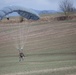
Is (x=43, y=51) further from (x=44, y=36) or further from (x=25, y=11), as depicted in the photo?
(x=44, y=36)

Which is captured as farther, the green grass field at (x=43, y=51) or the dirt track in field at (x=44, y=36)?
the dirt track in field at (x=44, y=36)

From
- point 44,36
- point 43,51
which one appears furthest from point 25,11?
point 44,36

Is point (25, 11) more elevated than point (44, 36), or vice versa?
point (25, 11)

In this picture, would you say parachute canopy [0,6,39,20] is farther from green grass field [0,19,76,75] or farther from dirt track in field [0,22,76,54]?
dirt track in field [0,22,76,54]

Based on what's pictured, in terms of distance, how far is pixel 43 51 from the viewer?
3005 cm

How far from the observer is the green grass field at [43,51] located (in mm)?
19609

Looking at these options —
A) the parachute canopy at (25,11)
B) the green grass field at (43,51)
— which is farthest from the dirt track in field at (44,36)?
the parachute canopy at (25,11)

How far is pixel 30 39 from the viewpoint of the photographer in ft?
133

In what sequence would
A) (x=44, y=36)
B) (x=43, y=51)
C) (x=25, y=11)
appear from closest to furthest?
(x=25, y=11) → (x=43, y=51) → (x=44, y=36)

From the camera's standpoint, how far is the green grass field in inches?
772

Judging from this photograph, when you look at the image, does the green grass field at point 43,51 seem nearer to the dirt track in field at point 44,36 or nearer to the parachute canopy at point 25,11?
the dirt track in field at point 44,36

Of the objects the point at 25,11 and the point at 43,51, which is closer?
the point at 25,11

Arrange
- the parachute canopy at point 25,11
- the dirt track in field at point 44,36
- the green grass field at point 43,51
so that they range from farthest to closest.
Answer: the dirt track in field at point 44,36 < the green grass field at point 43,51 < the parachute canopy at point 25,11

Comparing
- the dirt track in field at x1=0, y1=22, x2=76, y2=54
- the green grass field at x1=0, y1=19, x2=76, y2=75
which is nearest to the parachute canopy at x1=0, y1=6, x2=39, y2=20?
the green grass field at x1=0, y1=19, x2=76, y2=75
